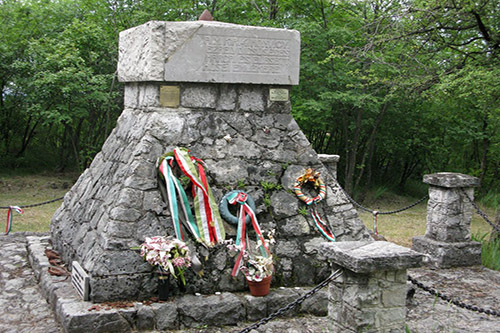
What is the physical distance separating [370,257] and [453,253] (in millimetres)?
4309

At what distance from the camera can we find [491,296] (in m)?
6.45

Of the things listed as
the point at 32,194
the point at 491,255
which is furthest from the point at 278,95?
the point at 32,194

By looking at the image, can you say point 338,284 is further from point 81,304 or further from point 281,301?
point 81,304

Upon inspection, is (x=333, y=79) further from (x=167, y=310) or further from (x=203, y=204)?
(x=167, y=310)

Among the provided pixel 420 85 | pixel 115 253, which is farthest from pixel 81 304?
pixel 420 85

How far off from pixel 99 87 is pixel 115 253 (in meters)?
6.55

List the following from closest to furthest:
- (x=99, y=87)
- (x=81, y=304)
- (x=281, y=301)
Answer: (x=81, y=304), (x=281, y=301), (x=99, y=87)

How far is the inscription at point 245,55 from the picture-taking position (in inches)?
223

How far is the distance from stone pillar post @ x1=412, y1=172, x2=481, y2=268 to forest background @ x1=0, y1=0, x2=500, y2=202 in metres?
1.70

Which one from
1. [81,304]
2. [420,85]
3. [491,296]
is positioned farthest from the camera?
[420,85]

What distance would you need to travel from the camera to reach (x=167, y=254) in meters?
4.89

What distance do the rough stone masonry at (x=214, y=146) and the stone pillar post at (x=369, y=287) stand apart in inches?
61.9

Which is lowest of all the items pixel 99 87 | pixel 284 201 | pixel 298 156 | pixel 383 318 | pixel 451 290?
A: pixel 451 290

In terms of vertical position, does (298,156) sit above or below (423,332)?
above
